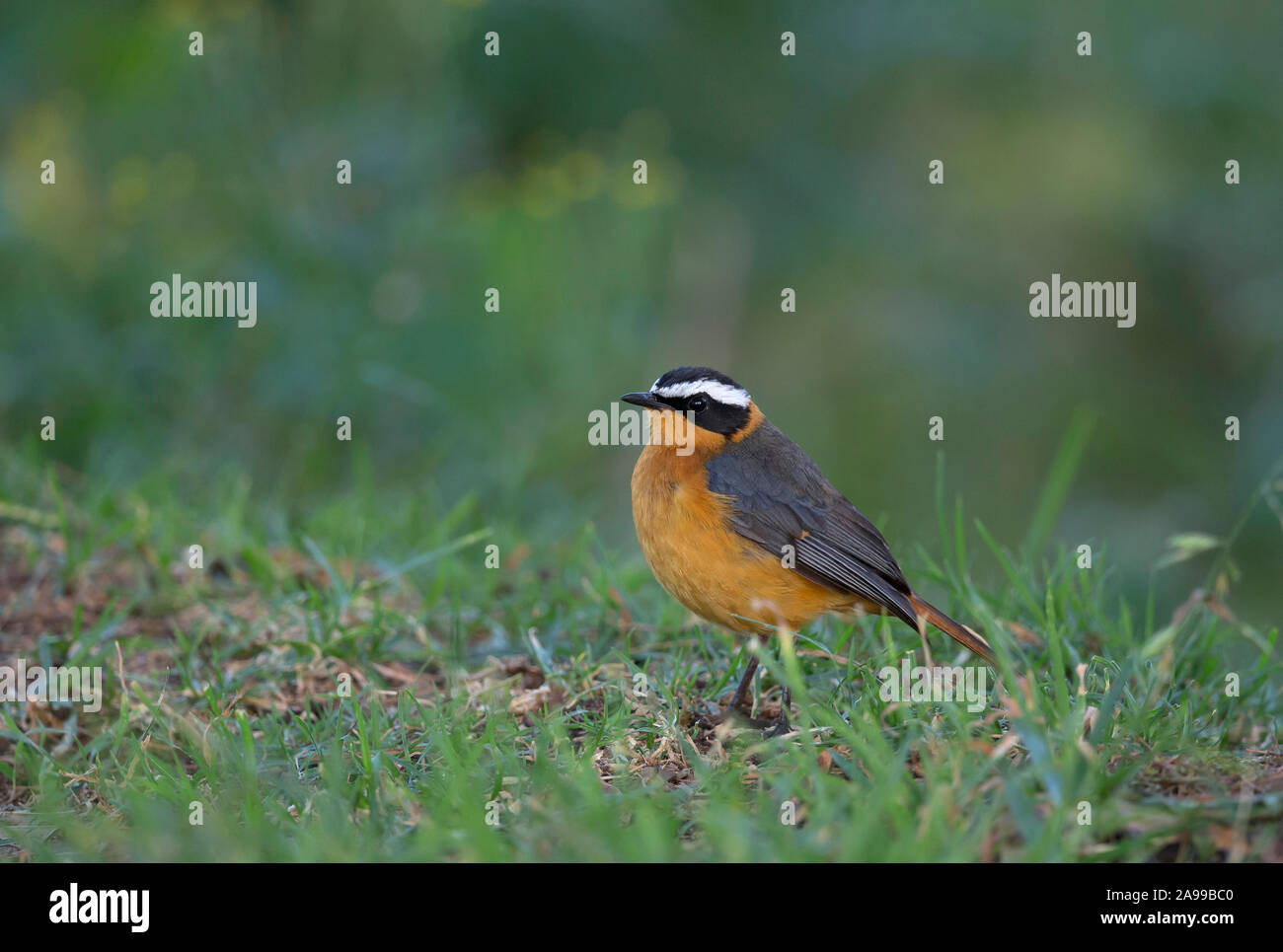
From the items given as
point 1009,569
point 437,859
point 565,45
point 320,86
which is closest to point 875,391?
point 565,45

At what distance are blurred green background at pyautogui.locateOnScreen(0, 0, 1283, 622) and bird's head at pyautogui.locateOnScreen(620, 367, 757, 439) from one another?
121 centimetres

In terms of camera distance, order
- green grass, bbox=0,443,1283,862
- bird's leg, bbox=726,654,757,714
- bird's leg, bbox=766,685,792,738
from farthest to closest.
A: bird's leg, bbox=726,654,757,714 < bird's leg, bbox=766,685,792,738 < green grass, bbox=0,443,1283,862

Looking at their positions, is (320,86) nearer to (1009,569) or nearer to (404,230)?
(404,230)

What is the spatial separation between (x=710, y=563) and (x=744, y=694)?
50cm

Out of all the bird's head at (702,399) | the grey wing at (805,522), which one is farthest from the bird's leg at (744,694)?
the bird's head at (702,399)

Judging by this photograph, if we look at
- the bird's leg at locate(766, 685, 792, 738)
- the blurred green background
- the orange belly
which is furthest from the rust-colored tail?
the blurred green background

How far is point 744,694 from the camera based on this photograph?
15.9 feet

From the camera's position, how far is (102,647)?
5395 millimetres

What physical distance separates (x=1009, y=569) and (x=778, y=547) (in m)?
0.88

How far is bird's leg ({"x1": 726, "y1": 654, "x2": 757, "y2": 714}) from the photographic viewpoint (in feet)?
15.7

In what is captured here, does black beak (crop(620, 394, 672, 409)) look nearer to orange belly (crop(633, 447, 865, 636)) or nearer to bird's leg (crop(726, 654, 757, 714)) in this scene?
orange belly (crop(633, 447, 865, 636))

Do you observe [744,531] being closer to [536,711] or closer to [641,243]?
[536,711]

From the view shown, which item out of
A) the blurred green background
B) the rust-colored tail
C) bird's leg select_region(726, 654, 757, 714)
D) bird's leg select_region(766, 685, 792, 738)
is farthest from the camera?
the blurred green background

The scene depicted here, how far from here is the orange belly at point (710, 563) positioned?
4.98 meters
